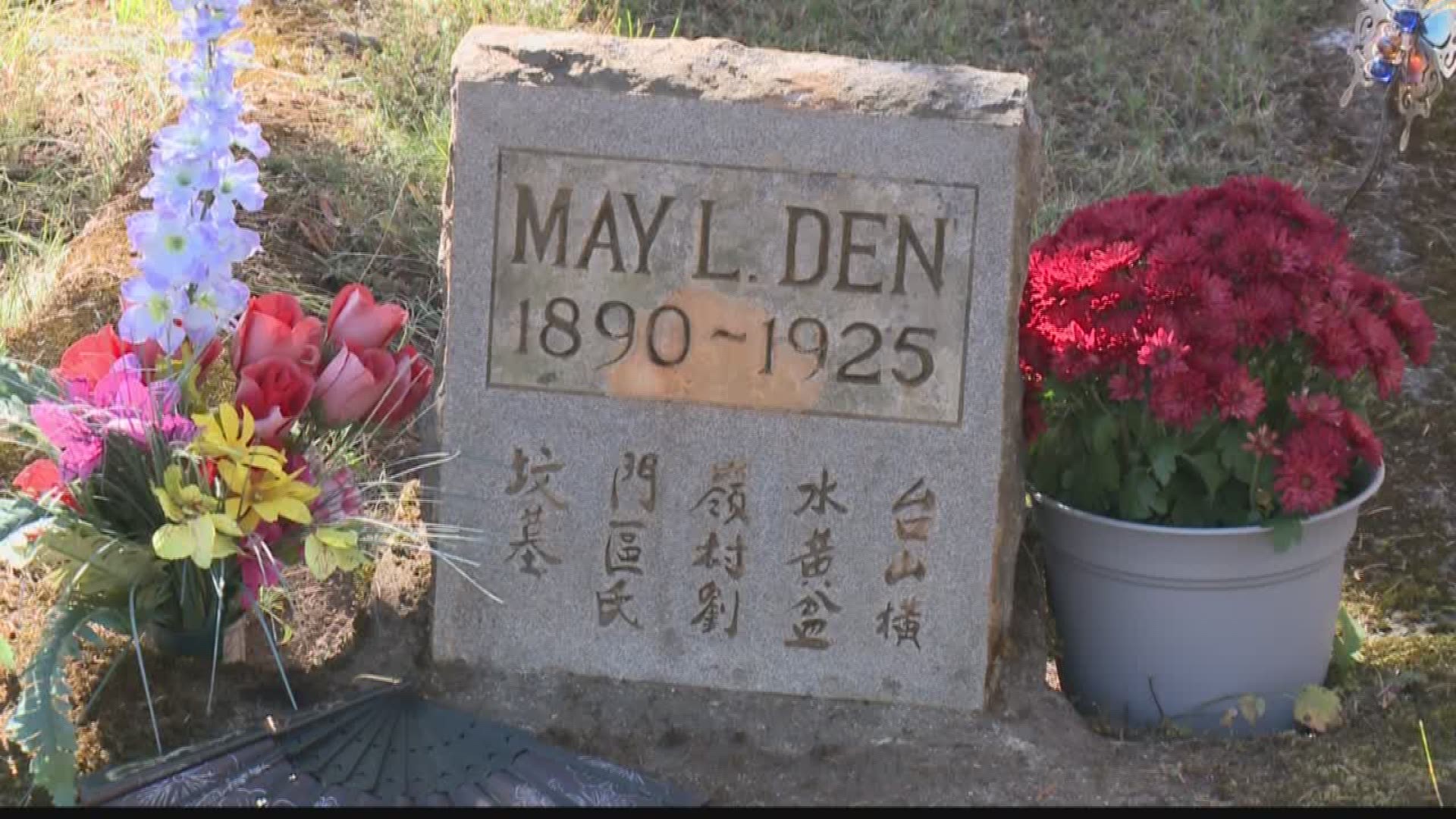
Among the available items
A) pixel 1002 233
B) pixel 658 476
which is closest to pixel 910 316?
pixel 1002 233

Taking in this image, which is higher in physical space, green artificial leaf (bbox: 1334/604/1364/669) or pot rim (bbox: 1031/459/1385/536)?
pot rim (bbox: 1031/459/1385/536)

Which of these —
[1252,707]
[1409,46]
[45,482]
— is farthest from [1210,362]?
[45,482]

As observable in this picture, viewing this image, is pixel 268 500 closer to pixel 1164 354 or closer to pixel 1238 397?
pixel 1164 354

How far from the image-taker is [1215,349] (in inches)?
113

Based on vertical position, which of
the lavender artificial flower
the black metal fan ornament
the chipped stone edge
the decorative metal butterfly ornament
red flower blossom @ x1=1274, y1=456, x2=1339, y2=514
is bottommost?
the black metal fan ornament

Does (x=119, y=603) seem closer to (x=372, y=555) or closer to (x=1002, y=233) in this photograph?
(x=372, y=555)

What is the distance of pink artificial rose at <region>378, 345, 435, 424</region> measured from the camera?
291 cm

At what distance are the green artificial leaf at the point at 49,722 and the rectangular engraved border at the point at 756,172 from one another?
0.80 m

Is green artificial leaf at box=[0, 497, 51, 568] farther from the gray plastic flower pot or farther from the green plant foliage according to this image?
the green plant foliage

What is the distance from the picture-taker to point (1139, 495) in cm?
296

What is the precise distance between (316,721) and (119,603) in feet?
1.18

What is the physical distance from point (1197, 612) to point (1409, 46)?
1.87 metres

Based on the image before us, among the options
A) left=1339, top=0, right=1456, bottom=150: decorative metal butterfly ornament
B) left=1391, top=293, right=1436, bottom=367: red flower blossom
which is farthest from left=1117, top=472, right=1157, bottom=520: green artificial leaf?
left=1339, top=0, right=1456, bottom=150: decorative metal butterfly ornament

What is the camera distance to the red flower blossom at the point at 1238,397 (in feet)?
9.28
